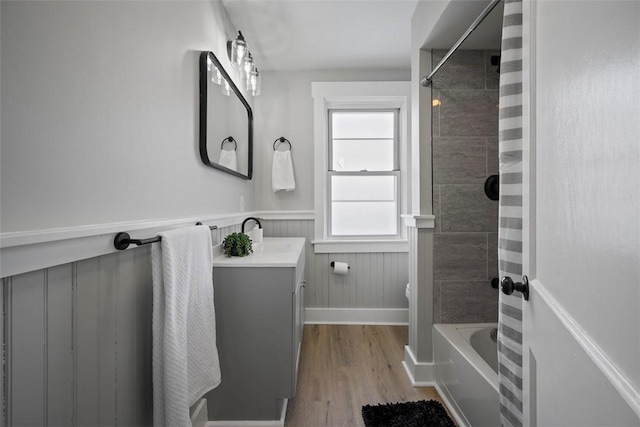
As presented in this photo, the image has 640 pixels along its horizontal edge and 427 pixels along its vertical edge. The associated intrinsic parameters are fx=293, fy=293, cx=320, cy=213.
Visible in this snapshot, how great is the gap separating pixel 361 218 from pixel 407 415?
1.67 meters

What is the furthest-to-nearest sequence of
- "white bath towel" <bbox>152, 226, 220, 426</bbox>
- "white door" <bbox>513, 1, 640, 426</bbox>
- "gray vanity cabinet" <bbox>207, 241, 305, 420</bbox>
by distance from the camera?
"gray vanity cabinet" <bbox>207, 241, 305, 420</bbox> < "white bath towel" <bbox>152, 226, 220, 426</bbox> < "white door" <bbox>513, 1, 640, 426</bbox>

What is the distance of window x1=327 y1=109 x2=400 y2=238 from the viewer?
2.85m

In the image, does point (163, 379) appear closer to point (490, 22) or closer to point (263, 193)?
point (263, 193)

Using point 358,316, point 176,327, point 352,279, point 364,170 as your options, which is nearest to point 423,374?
point 358,316

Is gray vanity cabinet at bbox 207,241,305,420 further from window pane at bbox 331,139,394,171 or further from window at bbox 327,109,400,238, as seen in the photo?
window pane at bbox 331,139,394,171

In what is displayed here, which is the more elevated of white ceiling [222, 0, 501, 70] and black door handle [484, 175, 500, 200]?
white ceiling [222, 0, 501, 70]

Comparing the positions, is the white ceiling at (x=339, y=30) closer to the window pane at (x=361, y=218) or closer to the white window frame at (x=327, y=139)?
the white window frame at (x=327, y=139)

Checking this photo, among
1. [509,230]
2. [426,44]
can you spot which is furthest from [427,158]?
[509,230]

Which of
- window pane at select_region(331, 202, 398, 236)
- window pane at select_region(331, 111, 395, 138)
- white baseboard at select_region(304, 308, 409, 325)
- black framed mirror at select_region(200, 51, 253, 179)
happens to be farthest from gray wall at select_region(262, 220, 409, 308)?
window pane at select_region(331, 111, 395, 138)

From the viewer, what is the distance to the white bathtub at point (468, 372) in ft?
4.27

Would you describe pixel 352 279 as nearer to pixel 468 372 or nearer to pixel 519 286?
pixel 468 372

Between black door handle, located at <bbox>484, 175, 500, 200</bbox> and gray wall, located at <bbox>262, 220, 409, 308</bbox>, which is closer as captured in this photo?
black door handle, located at <bbox>484, 175, 500, 200</bbox>

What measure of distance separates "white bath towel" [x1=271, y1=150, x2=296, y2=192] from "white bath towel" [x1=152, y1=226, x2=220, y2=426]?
5.24 ft

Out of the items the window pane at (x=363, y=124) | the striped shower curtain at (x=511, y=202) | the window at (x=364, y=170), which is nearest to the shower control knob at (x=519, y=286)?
the striped shower curtain at (x=511, y=202)
